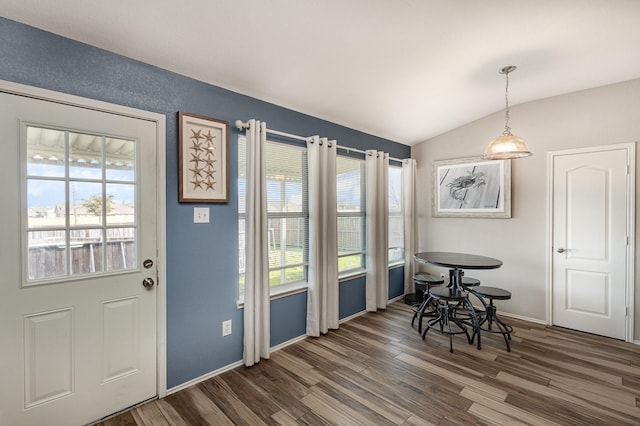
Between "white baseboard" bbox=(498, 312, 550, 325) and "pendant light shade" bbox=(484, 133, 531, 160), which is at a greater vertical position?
"pendant light shade" bbox=(484, 133, 531, 160)

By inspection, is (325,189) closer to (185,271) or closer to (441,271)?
(185,271)

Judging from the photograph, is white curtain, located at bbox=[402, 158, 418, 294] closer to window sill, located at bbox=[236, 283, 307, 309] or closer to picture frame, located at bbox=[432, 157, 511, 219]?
picture frame, located at bbox=[432, 157, 511, 219]

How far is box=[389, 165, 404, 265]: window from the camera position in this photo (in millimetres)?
4348

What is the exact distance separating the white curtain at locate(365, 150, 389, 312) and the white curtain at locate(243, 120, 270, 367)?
1.61m

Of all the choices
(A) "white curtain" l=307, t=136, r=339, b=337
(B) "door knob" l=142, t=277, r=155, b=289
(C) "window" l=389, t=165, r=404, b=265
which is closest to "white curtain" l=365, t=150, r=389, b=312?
(C) "window" l=389, t=165, r=404, b=265

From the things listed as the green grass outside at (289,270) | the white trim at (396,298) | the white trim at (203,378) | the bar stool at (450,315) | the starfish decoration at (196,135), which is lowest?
the white trim at (203,378)

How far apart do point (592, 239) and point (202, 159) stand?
4.07 metres

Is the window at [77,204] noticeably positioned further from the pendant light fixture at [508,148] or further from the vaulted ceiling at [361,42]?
the pendant light fixture at [508,148]

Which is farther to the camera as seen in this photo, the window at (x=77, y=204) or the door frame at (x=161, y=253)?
the door frame at (x=161, y=253)

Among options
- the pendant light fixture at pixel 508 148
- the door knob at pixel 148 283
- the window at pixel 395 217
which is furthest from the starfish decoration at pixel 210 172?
the window at pixel 395 217

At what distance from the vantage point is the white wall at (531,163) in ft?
10.2

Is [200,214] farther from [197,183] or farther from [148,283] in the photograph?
[148,283]

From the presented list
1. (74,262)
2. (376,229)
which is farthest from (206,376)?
(376,229)

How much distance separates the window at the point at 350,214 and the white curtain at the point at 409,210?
85 centimetres
